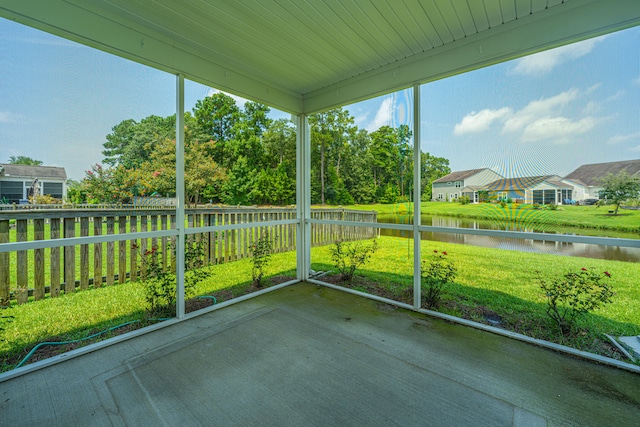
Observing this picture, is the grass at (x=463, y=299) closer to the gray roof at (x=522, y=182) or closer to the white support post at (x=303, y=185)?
the gray roof at (x=522, y=182)

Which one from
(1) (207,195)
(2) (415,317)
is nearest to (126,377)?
(1) (207,195)

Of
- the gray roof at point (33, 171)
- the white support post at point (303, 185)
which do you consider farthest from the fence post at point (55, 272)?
the white support post at point (303, 185)

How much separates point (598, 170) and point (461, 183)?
1.02m

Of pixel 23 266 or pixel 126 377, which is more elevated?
pixel 23 266

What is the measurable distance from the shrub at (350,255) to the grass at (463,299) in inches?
8.0

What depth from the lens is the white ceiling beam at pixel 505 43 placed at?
200 centimetres

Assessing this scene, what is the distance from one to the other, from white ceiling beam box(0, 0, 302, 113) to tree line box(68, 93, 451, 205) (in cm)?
30

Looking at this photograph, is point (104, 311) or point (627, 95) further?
point (104, 311)

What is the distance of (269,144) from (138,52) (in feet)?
5.90

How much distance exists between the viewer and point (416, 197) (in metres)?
3.07

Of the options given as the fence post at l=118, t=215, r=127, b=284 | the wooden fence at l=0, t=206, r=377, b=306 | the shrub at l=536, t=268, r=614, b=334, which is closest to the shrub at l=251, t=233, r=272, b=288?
the wooden fence at l=0, t=206, r=377, b=306

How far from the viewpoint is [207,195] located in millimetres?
3252

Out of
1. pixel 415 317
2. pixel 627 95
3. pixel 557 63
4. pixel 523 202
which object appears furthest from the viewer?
pixel 415 317

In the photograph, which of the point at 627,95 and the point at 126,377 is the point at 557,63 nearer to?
the point at 627,95
